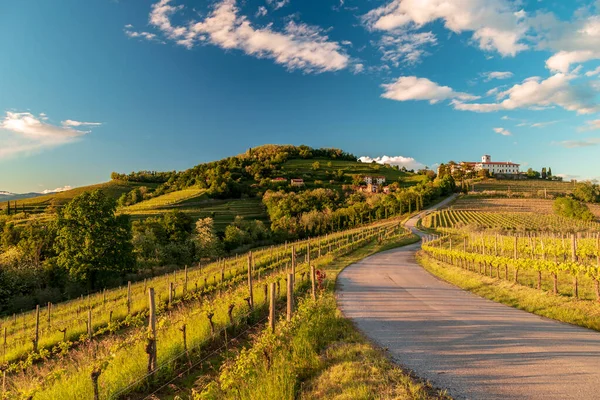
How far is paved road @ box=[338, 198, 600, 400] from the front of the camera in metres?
5.78

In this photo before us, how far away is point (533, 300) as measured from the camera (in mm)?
12867

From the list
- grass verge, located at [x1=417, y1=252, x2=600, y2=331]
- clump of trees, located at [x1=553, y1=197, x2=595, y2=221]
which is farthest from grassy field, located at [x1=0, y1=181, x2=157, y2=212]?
clump of trees, located at [x1=553, y1=197, x2=595, y2=221]

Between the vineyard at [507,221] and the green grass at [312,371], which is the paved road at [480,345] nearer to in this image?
the green grass at [312,371]

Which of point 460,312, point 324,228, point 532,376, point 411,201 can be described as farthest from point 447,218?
point 532,376

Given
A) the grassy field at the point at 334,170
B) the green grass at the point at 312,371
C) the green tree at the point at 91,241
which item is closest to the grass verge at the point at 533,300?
the green grass at the point at 312,371

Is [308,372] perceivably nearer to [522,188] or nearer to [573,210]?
[573,210]

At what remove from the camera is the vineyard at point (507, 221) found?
199ft

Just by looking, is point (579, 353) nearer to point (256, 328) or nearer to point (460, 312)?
point (460, 312)

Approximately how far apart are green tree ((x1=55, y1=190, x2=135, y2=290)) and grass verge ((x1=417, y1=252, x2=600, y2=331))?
30.9 metres

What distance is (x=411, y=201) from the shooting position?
309ft

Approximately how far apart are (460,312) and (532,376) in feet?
18.3

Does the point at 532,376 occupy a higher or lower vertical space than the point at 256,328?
higher

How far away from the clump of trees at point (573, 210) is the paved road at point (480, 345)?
82.7 metres

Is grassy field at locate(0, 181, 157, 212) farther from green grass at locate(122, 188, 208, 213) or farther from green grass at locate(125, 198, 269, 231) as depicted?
green grass at locate(125, 198, 269, 231)
